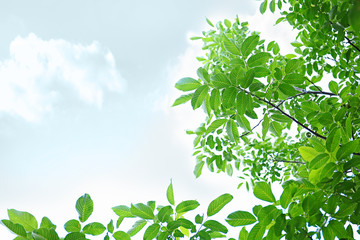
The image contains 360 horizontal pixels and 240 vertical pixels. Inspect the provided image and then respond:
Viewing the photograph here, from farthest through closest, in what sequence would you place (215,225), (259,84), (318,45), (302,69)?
(302,69) < (318,45) < (259,84) < (215,225)

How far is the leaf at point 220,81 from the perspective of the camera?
1396 millimetres

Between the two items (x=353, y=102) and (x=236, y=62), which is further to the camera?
(x=353, y=102)

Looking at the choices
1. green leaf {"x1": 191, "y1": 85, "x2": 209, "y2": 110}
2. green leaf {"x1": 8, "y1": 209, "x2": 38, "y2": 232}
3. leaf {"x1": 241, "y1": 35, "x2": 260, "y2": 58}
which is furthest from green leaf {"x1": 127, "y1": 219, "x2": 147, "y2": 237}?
leaf {"x1": 241, "y1": 35, "x2": 260, "y2": 58}

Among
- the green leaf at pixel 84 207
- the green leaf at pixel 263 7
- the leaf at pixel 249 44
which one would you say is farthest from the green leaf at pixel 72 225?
the green leaf at pixel 263 7

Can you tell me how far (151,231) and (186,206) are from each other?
Result: 7.3 inches

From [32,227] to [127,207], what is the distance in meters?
0.39

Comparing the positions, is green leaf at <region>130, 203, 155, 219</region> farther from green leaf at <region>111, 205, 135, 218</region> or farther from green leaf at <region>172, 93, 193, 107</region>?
green leaf at <region>172, 93, 193, 107</region>

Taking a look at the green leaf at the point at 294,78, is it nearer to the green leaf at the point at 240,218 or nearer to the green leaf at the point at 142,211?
the green leaf at the point at 240,218

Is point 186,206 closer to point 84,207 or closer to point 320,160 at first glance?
point 84,207

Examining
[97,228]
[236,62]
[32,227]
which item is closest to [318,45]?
[236,62]

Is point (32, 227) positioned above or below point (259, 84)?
below

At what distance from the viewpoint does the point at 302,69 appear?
283 cm

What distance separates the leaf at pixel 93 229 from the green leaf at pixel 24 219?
0.18m

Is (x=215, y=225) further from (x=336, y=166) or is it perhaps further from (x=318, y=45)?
(x=318, y=45)
